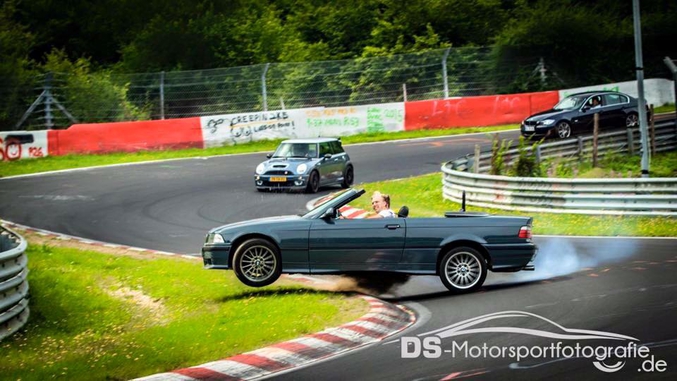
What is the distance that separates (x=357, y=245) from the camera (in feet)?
40.1

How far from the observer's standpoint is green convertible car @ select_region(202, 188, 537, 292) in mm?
12172

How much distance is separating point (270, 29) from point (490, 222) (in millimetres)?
36804

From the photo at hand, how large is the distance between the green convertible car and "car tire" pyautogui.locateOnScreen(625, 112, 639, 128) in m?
19.3

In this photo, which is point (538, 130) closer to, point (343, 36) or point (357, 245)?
point (357, 245)

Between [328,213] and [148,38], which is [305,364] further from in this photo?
[148,38]

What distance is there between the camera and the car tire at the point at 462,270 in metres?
12.2

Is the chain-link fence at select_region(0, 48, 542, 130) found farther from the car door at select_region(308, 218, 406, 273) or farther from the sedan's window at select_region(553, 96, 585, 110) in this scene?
the car door at select_region(308, 218, 406, 273)

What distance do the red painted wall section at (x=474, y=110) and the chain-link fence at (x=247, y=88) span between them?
1.45m

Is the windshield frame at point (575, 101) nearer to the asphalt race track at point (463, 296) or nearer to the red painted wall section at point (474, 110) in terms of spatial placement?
the asphalt race track at point (463, 296)

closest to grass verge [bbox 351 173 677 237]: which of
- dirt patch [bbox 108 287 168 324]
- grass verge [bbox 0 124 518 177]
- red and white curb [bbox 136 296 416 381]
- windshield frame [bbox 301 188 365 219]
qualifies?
windshield frame [bbox 301 188 365 219]

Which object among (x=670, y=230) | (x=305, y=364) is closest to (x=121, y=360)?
(x=305, y=364)

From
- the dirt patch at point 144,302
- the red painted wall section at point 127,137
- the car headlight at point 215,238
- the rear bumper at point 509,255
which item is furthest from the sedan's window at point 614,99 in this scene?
the dirt patch at point 144,302

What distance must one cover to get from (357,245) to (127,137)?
21.5 meters

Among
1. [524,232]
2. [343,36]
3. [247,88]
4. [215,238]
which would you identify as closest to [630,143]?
[247,88]
